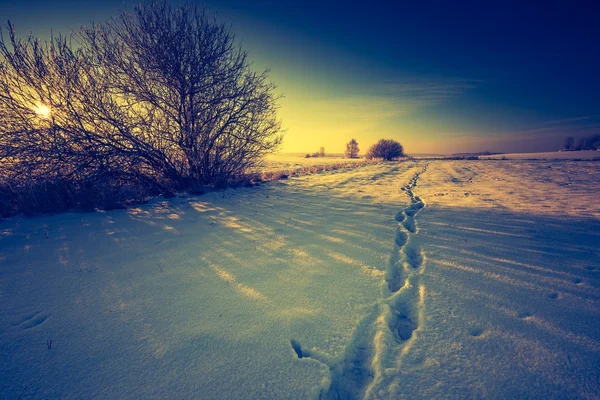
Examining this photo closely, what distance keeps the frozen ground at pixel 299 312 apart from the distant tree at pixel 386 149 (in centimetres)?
3341

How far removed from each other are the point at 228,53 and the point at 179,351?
22.6ft

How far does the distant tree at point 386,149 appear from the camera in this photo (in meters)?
35.1

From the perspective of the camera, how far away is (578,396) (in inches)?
46.3

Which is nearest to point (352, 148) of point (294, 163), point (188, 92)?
point (294, 163)

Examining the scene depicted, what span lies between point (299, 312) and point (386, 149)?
36.7m

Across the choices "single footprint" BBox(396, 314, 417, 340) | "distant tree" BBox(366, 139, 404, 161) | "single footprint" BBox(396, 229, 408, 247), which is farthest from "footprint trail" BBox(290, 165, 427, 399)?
"distant tree" BBox(366, 139, 404, 161)

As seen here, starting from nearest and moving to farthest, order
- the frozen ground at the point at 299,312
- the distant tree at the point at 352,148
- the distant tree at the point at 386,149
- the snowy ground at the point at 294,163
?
the frozen ground at the point at 299,312 → the snowy ground at the point at 294,163 → the distant tree at the point at 386,149 → the distant tree at the point at 352,148

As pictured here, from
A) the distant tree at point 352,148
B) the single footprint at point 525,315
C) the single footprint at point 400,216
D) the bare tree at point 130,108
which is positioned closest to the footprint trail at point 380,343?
the single footprint at point 525,315

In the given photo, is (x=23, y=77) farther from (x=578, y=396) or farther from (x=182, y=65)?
(x=578, y=396)

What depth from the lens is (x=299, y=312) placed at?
1.83 meters

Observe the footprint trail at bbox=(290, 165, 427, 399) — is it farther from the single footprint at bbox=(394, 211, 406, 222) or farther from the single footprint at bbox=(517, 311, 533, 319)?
the single footprint at bbox=(394, 211, 406, 222)

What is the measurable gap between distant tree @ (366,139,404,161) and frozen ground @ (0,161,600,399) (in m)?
33.4

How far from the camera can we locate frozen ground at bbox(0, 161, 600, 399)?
1.29m

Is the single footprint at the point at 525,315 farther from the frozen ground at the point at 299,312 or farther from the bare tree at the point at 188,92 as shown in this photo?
the bare tree at the point at 188,92
